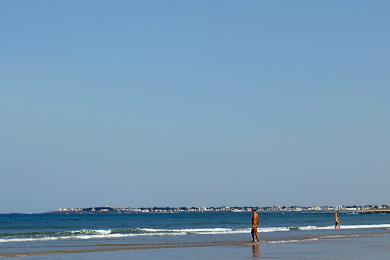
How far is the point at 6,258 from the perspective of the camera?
31688mm

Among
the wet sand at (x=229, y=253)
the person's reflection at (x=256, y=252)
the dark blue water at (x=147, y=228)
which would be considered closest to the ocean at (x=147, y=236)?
the dark blue water at (x=147, y=228)

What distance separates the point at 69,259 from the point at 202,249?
7.76 meters

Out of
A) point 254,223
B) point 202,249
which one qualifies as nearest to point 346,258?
point 202,249

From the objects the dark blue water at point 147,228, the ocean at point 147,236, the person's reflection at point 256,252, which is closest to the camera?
the person's reflection at point 256,252

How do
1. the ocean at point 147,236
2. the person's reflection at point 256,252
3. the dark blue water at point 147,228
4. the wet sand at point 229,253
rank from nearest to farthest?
1. the wet sand at point 229,253
2. the person's reflection at point 256,252
3. the ocean at point 147,236
4. the dark blue water at point 147,228

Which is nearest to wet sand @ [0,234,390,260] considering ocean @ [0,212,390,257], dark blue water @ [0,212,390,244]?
ocean @ [0,212,390,257]

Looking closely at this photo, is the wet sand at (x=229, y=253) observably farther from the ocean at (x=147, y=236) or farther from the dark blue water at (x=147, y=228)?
the dark blue water at (x=147, y=228)

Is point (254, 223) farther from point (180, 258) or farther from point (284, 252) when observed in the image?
point (180, 258)

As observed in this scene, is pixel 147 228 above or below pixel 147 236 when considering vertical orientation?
above

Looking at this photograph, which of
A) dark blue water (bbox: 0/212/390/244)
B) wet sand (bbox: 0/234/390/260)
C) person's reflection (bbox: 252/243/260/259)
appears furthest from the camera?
dark blue water (bbox: 0/212/390/244)

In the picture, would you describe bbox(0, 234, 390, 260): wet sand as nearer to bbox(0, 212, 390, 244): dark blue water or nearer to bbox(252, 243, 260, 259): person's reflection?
bbox(252, 243, 260, 259): person's reflection

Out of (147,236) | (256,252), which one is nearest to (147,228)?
(147,236)

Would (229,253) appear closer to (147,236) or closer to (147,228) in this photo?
(147,236)

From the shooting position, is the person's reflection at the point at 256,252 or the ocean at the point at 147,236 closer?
the person's reflection at the point at 256,252
